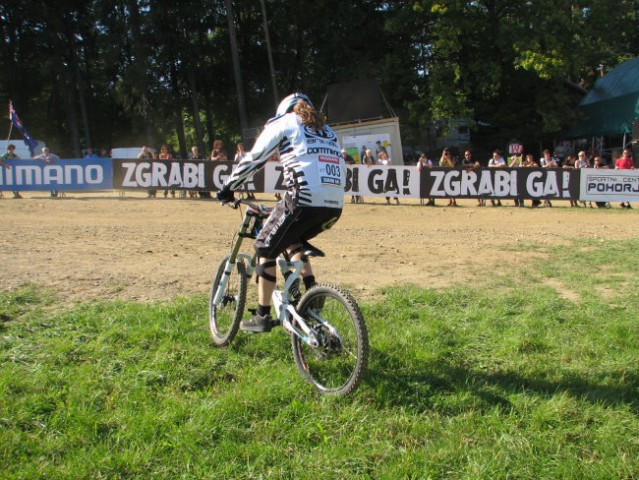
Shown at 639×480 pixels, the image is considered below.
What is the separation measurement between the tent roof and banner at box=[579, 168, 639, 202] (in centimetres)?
1551

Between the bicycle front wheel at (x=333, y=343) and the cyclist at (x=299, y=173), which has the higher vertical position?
the cyclist at (x=299, y=173)

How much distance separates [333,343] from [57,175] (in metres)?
17.4

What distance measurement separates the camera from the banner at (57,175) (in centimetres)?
1850

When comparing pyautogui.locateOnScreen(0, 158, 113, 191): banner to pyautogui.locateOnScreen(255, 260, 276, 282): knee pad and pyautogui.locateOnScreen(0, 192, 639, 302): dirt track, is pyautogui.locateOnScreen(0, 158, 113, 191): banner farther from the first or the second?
pyautogui.locateOnScreen(255, 260, 276, 282): knee pad

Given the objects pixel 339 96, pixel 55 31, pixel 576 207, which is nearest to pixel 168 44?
pixel 55 31

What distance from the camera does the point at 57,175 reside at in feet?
61.3

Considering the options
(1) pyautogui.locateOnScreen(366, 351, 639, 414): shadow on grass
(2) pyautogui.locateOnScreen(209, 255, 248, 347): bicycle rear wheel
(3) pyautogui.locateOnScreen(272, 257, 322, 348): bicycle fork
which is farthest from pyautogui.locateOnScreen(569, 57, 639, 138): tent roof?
(3) pyautogui.locateOnScreen(272, 257, 322, 348): bicycle fork

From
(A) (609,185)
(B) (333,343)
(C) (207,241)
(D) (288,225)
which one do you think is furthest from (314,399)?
(A) (609,185)

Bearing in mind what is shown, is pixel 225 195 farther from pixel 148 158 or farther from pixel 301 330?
pixel 148 158

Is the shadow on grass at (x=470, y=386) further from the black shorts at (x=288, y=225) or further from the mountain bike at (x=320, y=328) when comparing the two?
the black shorts at (x=288, y=225)

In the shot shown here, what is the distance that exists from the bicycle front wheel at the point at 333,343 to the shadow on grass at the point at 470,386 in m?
0.24

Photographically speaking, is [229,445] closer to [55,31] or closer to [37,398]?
[37,398]

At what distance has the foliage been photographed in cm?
3266

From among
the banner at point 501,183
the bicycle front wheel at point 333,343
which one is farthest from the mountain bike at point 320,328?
the banner at point 501,183
